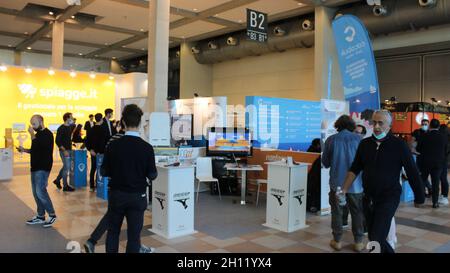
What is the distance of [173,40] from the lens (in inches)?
587

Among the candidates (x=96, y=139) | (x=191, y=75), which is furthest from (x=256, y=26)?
(x=191, y=75)

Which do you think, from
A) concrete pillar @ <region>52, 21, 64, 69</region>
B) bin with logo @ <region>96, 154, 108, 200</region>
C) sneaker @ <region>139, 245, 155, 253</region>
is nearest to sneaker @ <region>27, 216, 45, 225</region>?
bin with logo @ <region>96, 154, 108, 200</region>

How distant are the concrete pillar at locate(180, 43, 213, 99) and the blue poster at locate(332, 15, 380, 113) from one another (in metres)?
11.1

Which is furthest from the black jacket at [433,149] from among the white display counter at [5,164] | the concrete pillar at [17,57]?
the concrete pillar at [17,57]

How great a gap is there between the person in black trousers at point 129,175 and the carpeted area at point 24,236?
1.33m

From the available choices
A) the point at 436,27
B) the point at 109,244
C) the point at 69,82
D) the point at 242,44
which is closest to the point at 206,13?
the point at 242,44

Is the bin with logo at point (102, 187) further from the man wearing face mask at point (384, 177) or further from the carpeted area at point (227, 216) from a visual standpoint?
the man wearing face mask at point (384, 177)

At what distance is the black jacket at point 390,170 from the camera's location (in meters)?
2.57

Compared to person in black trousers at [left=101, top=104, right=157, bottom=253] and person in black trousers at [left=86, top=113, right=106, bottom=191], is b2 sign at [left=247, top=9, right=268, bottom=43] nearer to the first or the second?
person in black trousers at [left=86, top=113, right=106, bottom=191]

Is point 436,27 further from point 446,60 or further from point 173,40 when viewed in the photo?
point 173,40

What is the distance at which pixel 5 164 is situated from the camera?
24.9 ft

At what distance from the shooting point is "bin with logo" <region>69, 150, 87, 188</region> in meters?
6.95

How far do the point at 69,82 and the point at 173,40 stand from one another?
4563 mm

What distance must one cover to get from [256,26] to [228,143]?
2.81 m
